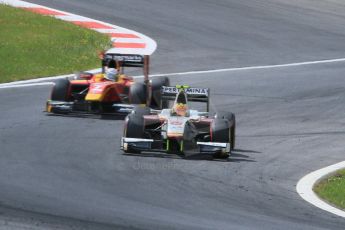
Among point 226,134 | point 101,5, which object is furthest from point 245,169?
point 101,5

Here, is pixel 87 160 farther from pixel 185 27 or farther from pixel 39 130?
pixel 185 27

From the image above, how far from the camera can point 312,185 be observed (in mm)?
13867

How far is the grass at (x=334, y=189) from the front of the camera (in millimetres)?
12751

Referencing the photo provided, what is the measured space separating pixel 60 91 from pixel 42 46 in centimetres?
690

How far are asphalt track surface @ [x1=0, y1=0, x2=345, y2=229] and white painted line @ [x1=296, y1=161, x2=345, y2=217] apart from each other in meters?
0.14

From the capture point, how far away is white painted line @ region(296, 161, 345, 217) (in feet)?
40.5

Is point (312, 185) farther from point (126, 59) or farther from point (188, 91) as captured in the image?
point (126, 59)

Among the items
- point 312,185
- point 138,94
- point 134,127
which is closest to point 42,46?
point 138,94

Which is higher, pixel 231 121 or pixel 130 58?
pixel 130 58

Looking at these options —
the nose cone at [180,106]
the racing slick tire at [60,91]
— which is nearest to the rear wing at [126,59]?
the racing slick tire at [60,91]

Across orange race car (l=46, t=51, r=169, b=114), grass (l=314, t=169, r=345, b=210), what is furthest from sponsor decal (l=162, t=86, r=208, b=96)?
grass (l=314, t=169, r=345, b=210)

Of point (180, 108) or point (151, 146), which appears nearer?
point (151, 146)

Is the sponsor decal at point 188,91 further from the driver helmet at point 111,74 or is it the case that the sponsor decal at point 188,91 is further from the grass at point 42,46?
the grass at point 42,46

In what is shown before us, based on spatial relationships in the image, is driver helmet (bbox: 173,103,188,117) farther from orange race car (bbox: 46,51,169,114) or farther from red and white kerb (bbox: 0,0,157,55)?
red and white kerb (bbox: 0,0,157,55)
